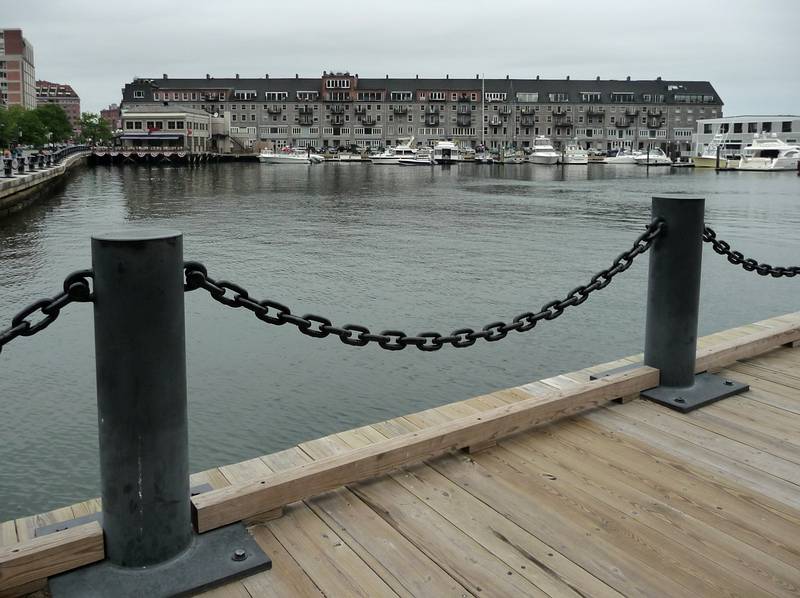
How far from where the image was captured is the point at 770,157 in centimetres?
9381

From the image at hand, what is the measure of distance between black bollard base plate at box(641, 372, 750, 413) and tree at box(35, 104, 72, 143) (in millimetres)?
112395

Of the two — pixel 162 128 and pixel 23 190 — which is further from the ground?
pixel 162 128

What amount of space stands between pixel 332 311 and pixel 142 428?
11.0 meters

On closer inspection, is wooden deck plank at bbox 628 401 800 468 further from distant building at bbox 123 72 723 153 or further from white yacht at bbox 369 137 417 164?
distant building at bbox 123 72 723 153

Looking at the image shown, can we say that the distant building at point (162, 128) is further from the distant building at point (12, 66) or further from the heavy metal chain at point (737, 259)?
the heavy metal chain at point (737, 259)

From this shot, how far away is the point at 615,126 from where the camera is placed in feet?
471

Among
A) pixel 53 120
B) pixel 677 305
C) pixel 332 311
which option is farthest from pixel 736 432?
pixel 53 120

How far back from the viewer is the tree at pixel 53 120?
107 metres

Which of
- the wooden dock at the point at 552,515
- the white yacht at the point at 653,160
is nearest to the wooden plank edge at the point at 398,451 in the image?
the wooden dock at the point at 552,515

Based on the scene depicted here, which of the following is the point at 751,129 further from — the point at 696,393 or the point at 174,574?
the point at 174,574

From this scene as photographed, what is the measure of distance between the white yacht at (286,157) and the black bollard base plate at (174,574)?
107 metres

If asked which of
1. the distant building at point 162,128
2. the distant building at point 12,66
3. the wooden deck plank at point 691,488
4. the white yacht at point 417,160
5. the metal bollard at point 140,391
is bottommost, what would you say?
the wooden deck plank at point 691,488

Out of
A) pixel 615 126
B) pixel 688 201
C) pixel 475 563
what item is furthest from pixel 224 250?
pixel 615 126

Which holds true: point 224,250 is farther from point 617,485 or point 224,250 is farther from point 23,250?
point 617,485
